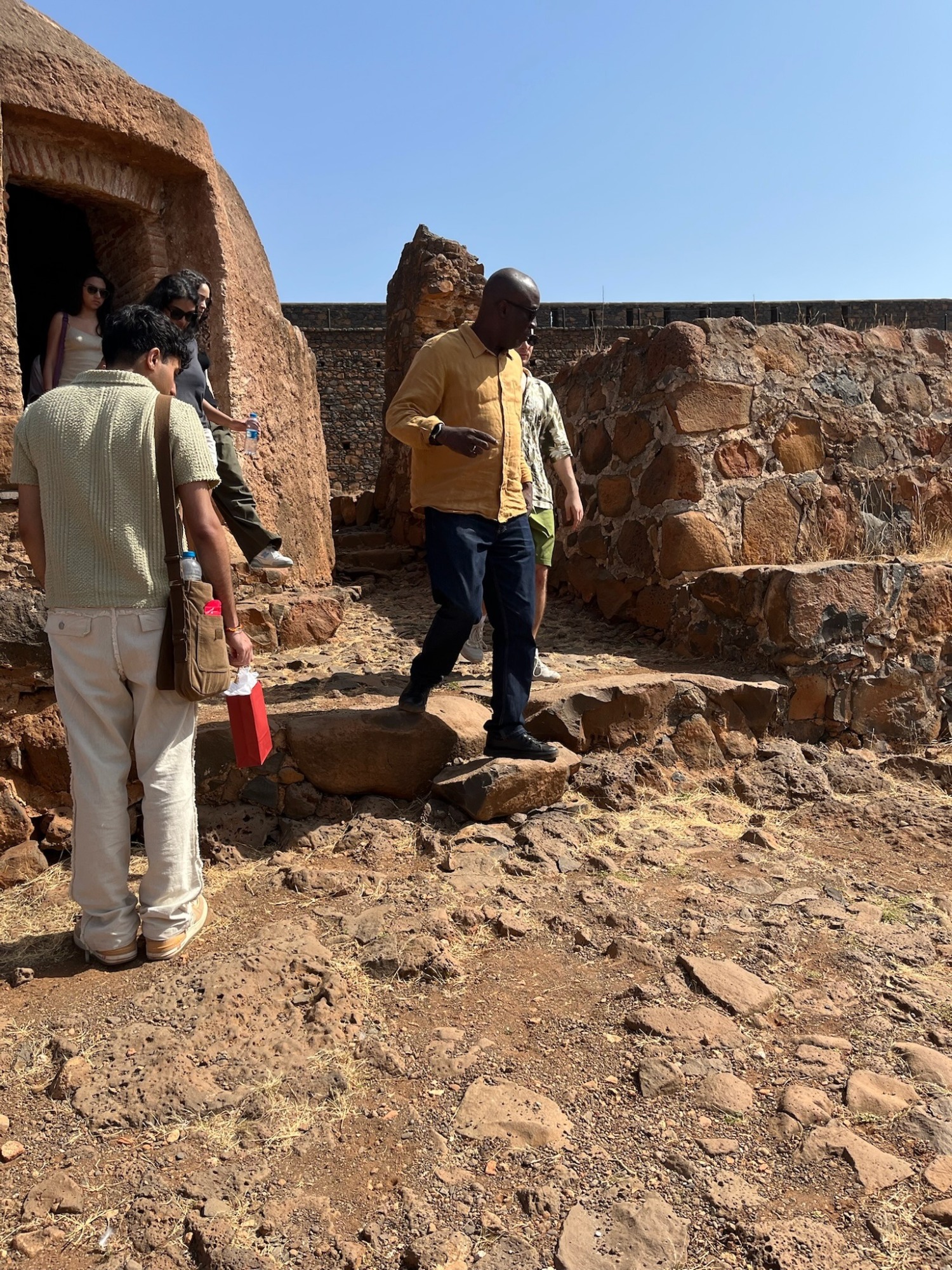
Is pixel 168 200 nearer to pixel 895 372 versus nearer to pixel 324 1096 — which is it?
pixel 895 372

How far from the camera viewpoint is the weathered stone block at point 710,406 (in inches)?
192

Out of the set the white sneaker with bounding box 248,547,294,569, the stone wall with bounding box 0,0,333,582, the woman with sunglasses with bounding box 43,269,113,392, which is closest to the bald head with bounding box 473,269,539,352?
the white sneaker with bounding box 248,547,294,569

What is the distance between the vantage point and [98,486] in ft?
7.36

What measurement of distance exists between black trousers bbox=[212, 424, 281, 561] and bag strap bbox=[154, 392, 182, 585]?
5.93ft

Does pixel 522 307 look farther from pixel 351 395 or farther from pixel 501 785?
pixel 351 395

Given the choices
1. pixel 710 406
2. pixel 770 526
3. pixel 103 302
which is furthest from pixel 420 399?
pixel 770 526

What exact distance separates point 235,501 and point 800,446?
10.3 ft

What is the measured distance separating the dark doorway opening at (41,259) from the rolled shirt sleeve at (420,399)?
11.6 feet

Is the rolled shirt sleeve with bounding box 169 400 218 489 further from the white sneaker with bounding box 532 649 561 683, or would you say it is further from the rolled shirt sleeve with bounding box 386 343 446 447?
the white sneaker with bounding box 532 649 561 683

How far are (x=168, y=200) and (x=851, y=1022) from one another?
4994 millimetres

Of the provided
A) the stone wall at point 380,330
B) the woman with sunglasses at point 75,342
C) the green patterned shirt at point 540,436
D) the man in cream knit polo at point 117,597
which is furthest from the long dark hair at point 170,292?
the stone wall at point 380,330

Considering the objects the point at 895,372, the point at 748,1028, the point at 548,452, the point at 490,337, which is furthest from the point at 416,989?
the point at 895,372

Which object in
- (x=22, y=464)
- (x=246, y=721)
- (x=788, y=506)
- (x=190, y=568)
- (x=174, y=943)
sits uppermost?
(x=22, y=464)

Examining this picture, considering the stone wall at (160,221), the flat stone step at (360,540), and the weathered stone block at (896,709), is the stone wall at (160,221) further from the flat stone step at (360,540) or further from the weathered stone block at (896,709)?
the weathered stone block at (896,709)
